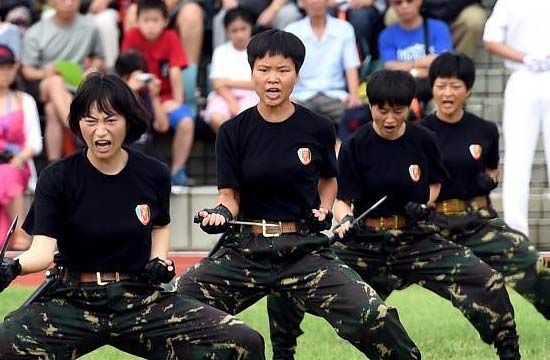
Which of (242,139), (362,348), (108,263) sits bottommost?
(362,348)

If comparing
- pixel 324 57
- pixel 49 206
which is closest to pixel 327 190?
pixel 49 206

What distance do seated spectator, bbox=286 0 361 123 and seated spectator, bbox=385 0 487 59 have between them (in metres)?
0.60

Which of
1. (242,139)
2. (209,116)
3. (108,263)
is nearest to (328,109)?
(209,116)

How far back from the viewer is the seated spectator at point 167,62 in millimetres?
14055

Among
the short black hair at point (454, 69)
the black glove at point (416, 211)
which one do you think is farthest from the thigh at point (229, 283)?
the short black hair at point (454, 69)

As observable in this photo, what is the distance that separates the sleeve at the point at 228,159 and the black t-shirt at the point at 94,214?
0.88 m

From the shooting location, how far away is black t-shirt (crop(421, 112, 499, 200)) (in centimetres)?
952

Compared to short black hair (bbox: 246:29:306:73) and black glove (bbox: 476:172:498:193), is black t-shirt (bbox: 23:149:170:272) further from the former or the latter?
black glove (bbox: 476:172:498:193)

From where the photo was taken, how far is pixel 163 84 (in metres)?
14.2

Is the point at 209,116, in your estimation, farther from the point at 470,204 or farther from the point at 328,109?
the point at 470,204

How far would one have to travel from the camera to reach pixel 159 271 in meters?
6.79

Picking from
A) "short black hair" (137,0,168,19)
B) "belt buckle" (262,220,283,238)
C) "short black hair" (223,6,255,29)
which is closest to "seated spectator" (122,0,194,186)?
"short black hair" (137,0,168,19)

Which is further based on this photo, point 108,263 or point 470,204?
point 470,204

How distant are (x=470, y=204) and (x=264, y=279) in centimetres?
222
